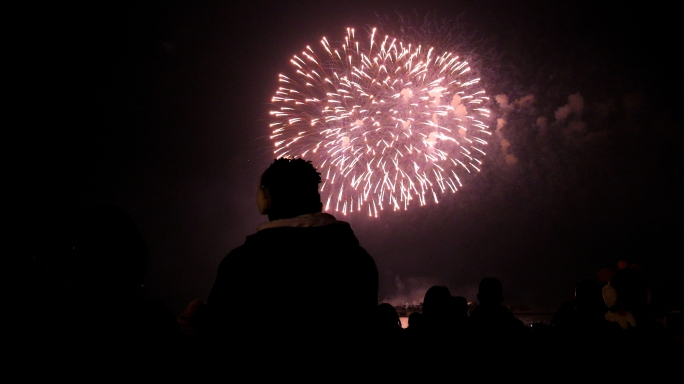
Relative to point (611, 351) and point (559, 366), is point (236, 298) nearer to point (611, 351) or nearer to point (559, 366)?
point (611, 351)

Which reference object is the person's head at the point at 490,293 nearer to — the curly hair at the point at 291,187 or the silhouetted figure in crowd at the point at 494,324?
the silhouetted figure in crowd at the point at 494,324

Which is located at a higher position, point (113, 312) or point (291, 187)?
point (291, 187)

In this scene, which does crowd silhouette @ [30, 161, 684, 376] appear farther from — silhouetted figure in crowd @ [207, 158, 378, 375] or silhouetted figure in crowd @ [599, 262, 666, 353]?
silhouetted figure in crowd @ [599, 262, 666, 353]

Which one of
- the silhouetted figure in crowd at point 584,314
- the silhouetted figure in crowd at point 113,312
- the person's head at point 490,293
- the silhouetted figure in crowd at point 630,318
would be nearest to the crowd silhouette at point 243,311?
the silhouetted figure in crowd at point 113,312

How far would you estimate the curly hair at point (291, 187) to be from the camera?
2889 mm

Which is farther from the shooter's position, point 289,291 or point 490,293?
point 490,293

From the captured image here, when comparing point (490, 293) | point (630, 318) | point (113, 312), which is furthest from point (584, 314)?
point (113, 312)

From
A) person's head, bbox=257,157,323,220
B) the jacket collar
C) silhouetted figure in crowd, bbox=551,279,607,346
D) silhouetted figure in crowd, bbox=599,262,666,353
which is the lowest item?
silhouetted figure in crowd, bbox=551,279,607,346

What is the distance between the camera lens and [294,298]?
2539 millimetres

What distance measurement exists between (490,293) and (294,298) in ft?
10.6

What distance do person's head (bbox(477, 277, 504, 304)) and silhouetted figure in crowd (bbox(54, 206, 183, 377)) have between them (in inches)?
143

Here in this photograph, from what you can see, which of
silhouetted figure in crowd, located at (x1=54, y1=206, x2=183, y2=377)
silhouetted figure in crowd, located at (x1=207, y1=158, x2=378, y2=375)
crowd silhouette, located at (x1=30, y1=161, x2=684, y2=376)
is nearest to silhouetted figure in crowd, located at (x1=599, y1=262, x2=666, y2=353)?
crowd silhouette, located at (x1=30, y1=161, x2=684, y2=376)

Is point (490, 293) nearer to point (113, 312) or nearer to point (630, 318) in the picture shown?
point (630, 318)

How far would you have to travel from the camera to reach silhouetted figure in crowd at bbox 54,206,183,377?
2143mm
